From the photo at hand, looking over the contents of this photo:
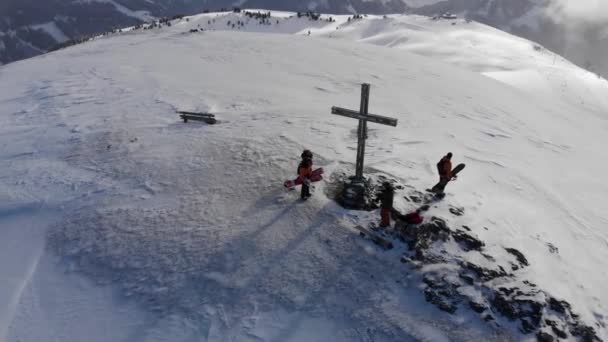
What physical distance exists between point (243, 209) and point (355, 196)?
108 inches

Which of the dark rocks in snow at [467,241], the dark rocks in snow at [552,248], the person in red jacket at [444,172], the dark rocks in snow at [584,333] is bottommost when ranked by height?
the dark rocks in snow at [584,333]

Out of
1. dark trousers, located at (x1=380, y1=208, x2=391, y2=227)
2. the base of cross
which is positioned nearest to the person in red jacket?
the base of cross

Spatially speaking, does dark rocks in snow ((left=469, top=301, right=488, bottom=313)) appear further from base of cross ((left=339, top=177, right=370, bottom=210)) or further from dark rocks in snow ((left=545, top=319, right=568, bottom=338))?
base of cross ((left=339, top=177, right=370, bottom=210))

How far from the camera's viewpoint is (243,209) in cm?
979

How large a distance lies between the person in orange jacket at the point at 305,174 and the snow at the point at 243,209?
0.24 metres

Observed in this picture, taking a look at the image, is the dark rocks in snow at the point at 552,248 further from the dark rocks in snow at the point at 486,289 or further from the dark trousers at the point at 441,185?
the dark trousers at the point at 441,185

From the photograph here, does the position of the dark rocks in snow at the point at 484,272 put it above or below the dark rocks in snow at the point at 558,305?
above

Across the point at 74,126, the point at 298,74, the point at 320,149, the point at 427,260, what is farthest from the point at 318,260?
the point at 298,74

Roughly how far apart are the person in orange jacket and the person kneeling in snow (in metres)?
1.84

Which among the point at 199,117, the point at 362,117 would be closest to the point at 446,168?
the point at 362,117

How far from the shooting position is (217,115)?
Answer: 16.5 metres

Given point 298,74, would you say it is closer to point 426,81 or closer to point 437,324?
point 426,81

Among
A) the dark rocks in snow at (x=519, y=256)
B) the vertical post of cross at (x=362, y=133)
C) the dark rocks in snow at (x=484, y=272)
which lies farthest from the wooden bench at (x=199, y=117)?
the dark rocks in snow at (x=519, y=256)

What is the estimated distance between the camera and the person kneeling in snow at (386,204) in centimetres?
890
